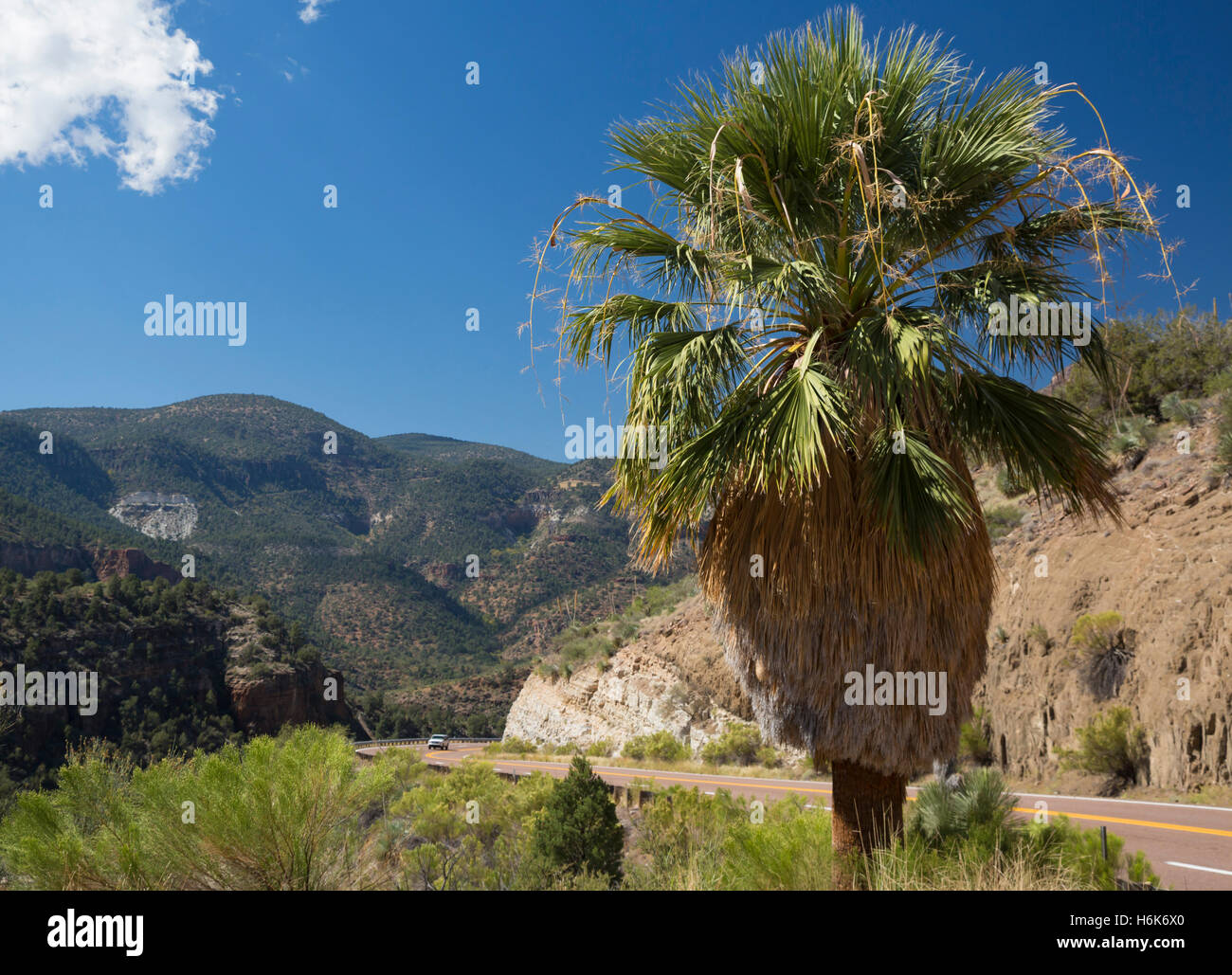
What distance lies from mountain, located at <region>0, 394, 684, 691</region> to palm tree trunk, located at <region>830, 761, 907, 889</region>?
51067 mm

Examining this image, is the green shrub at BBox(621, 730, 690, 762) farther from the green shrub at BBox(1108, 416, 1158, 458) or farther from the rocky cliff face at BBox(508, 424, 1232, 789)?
the green shrub at BBox(1108, 416, 1158, 458)

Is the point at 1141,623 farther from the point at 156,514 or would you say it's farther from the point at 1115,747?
the point at 156,514

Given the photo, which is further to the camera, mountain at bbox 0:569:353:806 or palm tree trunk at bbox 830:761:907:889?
mountain at bbox 0:569:353:806

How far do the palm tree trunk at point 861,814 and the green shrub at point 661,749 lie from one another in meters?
20.3

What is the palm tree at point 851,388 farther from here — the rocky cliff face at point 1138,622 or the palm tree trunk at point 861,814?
the rocky cliff face at point 1138,622

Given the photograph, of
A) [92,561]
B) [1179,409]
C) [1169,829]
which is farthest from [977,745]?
[92,561]

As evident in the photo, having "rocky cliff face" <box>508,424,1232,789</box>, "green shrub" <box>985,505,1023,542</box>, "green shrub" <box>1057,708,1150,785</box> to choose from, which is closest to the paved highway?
"green shrub" <box>1057,708,1150,785</box>

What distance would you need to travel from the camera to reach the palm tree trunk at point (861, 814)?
5320 millimetres

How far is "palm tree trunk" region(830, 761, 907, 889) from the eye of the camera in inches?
209

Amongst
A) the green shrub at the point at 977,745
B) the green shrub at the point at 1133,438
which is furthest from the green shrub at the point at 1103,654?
the green shrub at the point at 1133,438

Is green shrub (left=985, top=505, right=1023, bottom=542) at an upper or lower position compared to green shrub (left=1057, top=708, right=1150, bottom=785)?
upper
